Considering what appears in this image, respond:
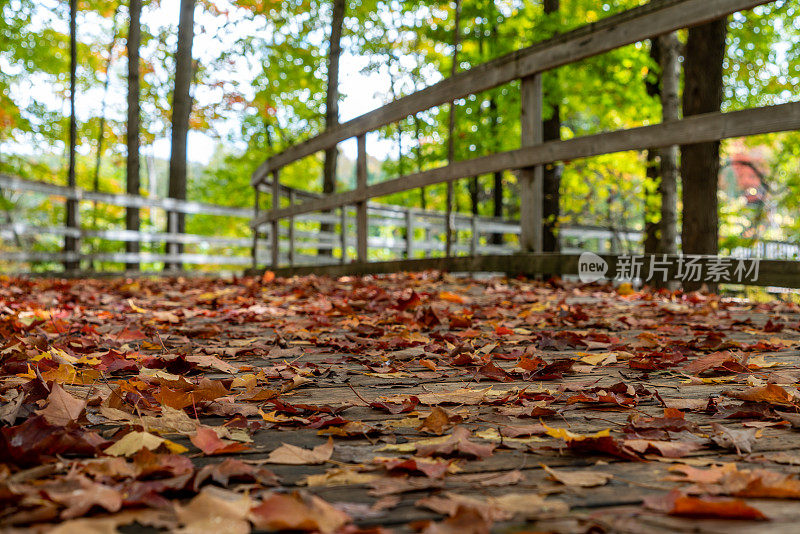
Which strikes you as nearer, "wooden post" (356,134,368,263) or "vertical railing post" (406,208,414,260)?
"wooden post" (356,134,368,263)

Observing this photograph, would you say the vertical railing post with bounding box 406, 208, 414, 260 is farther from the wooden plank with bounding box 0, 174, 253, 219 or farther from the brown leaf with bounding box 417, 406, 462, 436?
the brown leaf with bounding box 417, 406, 462, 436

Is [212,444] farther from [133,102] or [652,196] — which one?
[133,102]

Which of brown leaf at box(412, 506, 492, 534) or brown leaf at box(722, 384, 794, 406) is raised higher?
brown leaf at box(722, 384, 794, 406)

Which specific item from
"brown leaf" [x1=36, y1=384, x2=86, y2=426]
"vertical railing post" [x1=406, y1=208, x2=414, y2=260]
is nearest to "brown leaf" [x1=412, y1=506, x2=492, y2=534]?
"brown leaf" [x1=36, y1=384, x2=86, y2=426]

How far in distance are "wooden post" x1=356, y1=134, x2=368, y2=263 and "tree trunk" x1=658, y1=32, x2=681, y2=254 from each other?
2.84 metres

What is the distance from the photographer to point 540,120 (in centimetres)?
467

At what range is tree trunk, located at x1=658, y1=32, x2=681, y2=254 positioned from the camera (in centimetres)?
583

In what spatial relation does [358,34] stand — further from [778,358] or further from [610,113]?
[778,358]

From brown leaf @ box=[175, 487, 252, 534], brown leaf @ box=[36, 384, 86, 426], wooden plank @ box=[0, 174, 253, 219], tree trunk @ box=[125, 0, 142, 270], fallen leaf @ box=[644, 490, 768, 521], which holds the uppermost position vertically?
tree trunk @ box=[125, 0, 142, 270]

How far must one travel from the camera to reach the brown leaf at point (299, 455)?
1.21 metres

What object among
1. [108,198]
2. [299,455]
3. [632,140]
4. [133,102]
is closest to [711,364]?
[299,455]

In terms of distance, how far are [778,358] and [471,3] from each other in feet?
29.7

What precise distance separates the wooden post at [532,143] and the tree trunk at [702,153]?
2.25 metres

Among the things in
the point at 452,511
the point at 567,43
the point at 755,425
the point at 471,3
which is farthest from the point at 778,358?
the point at 471,3
